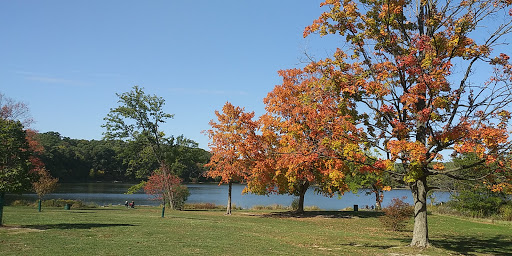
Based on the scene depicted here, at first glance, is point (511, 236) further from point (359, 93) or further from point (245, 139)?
point (245, 139)

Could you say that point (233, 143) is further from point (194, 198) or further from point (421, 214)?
point (194, 198)

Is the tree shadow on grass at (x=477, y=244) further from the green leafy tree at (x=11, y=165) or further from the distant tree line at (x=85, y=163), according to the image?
the distant tree line at (x=85, y=163)

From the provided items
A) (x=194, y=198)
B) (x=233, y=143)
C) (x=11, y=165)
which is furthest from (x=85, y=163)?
(x=11, y=165)

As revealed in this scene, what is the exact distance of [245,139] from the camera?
30.4m

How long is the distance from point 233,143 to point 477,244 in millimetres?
18293

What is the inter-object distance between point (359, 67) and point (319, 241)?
7179 millimetres

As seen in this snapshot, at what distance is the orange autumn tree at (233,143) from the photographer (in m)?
30.3

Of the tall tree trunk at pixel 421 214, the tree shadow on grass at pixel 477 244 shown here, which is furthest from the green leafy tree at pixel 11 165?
the tree shadow on grass at pixel 477 244

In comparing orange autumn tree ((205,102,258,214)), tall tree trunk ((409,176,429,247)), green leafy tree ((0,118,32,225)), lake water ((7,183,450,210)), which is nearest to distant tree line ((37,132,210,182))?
lake water ((7,183,450,210))

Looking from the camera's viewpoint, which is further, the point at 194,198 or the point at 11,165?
the point at 194,198

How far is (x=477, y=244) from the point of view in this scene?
16.8 metres

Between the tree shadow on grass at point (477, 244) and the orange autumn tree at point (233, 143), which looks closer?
the tree shadow on grass at point (477, 244)

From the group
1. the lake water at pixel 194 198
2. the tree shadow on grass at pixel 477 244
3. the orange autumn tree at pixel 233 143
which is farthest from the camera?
the lake water at pixel 194 198

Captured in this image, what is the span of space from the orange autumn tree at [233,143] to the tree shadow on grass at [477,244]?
15211mm
